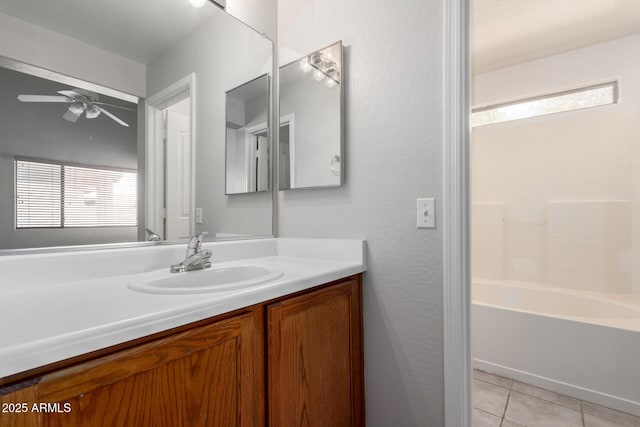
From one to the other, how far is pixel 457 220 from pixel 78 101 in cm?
135

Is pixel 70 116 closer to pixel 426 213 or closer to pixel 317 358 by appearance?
pixel 317 358

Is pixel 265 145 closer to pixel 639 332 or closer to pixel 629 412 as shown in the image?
pixel 639 332

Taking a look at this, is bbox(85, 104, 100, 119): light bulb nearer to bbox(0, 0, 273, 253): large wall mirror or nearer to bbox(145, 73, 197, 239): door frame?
bbox(0, 0, 273, 253): large wall mirror

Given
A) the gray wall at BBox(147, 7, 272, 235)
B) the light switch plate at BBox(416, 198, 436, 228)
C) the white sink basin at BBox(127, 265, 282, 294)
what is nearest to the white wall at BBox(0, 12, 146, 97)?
the gray wall at BBox(147, 7, 272, 235)

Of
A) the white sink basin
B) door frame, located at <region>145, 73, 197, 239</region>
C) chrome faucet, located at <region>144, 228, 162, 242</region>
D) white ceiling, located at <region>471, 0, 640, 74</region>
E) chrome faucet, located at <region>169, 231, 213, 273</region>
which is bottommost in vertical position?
the white sink basin

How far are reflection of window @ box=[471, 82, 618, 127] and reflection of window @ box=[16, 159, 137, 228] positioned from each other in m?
2.87

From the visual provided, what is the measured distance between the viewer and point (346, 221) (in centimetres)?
136

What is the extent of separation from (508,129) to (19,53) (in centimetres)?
332

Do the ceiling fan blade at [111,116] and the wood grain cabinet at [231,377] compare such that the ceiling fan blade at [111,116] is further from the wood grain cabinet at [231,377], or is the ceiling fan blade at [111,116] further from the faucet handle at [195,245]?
the wood grain cabinet at [231,377]

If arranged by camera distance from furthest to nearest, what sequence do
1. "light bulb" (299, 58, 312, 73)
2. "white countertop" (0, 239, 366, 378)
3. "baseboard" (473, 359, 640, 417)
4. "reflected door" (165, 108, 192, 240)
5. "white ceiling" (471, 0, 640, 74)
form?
"white ceiling" (471, 0, 640, 74), "baseboard" (473, 359, 640, 417), "light bulb" (299, 58, 312, 73), "reflected door" (165, 108, 192, 240), "white countertop" (0, 239, 366, 378)

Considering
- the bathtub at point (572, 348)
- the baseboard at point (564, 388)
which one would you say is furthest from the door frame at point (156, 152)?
the baseboard at point (564, 388)

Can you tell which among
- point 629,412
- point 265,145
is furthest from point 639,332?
point 265,145

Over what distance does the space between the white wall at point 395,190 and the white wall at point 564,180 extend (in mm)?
1323

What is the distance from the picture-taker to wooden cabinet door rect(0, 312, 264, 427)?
1.71 feet
